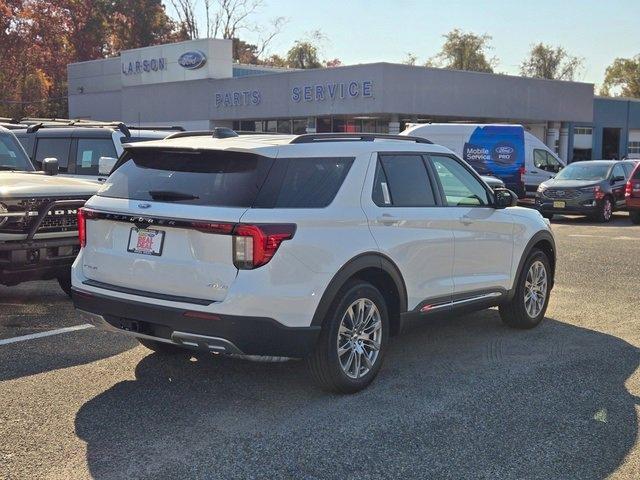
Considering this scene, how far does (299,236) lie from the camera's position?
451 cm

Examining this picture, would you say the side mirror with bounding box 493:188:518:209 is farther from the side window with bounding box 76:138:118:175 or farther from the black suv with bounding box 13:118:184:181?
the side window with bounding box 76:138:118:175

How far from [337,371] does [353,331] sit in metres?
0.32

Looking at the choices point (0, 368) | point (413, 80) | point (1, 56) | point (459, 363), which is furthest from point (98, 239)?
point (1, 56)

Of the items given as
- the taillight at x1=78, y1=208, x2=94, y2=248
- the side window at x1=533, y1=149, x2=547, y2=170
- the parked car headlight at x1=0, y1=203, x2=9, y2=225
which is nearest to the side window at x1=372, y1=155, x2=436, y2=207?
the taillight at x1=78, y1=208, x2=94, y2=248

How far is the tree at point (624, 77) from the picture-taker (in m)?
78.9

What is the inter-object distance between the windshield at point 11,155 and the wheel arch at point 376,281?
580cm

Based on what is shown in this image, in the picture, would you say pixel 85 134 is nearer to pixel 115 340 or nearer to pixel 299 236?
pixel 115 340

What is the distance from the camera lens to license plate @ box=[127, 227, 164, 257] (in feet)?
15.3

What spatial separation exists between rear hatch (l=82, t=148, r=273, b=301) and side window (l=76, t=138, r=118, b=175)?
223 inches

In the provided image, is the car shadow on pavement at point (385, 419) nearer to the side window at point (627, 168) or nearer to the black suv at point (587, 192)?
the black suv at point (587, 192)

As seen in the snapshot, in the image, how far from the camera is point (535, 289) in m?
7.11

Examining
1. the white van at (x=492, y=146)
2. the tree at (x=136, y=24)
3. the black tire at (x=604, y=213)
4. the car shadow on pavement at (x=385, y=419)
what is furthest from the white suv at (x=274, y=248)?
the tree at (x=136, y=24)

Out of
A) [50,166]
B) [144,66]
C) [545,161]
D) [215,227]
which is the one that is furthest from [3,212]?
[144,66]

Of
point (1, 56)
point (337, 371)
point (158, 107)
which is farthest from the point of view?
point (1, 56)
